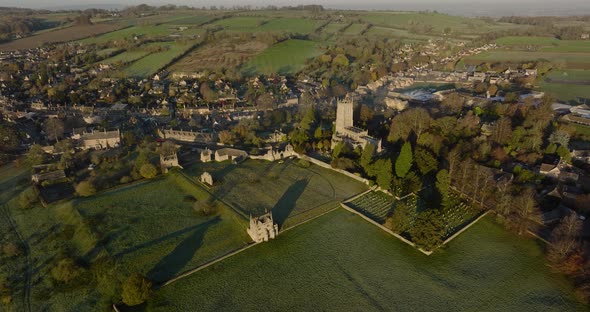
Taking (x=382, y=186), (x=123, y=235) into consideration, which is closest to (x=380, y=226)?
(x=382, y=186)

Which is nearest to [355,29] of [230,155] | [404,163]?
[230,155]

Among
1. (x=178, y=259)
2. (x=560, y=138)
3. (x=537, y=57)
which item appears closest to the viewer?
(x=178, y=259)

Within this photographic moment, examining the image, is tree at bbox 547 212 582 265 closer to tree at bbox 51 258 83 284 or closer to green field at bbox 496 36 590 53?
tree at bbox 51 258 83 284

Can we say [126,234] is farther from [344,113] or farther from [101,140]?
[344,113]

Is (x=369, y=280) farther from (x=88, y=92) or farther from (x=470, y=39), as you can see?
(x=470, y=39)

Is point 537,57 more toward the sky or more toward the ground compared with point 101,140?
more toward the sky

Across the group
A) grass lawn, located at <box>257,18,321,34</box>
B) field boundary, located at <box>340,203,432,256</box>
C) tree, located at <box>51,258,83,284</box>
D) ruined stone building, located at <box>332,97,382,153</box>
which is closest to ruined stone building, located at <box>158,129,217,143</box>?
ruined stone building, located at <box>332,97,382,153</box>
